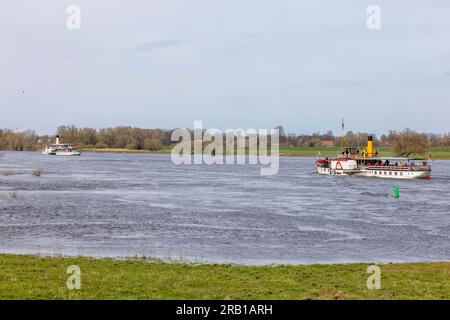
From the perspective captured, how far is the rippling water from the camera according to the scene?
1196 inches

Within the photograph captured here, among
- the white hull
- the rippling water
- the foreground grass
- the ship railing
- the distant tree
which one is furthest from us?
the distant tree

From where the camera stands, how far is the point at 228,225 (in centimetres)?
4244

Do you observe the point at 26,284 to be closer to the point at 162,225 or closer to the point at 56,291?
the point at 56,291

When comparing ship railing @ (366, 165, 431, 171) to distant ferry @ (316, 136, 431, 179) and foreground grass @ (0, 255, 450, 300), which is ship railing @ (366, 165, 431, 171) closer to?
distant ferry @ (316, 136, 431, 179)

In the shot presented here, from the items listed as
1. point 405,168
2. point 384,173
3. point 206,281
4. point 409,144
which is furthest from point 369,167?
point 206,281

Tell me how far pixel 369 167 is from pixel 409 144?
7086cm

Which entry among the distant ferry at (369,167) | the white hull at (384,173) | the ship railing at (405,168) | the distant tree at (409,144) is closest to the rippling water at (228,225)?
the white hull at (384,173)

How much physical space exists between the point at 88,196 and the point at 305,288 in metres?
50.3

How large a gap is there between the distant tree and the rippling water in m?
109

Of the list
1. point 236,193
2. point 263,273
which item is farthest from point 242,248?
point 236,193

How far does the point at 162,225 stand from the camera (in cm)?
4209

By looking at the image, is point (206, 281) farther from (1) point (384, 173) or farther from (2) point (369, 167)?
(2) point (369, 167)

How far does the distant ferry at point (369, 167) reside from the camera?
108 meters

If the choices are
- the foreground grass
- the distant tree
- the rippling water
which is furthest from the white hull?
the foreground grass
